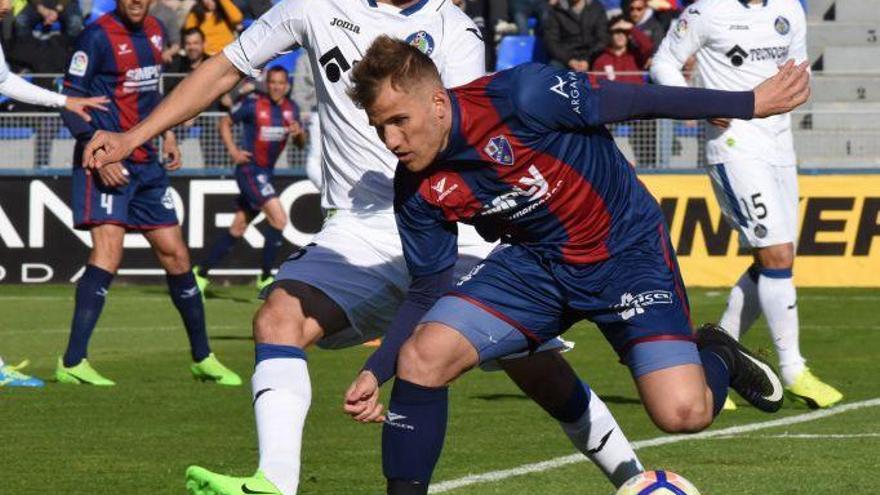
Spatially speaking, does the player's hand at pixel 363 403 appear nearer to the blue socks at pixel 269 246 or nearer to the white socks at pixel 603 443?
the white socks at pixel 603 443

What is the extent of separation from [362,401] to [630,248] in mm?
1136

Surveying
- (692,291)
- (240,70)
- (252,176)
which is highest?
(240,70)

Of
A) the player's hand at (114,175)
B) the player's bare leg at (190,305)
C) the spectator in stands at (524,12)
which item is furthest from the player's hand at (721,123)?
the spectator in stands at (524,12)

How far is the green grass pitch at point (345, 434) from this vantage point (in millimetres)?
7918

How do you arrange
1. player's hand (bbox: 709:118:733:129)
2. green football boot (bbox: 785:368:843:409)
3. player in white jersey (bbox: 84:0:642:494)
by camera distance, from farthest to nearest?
green football boot (bbox: 785:368:843:409) < player's hand (bbox: 709:118:733:129) < player in white jersey (bbox: 84:0:642:494)

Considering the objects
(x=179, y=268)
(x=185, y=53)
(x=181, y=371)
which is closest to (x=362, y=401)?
(x=179, y=268)

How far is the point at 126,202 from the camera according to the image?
1185 centimetres

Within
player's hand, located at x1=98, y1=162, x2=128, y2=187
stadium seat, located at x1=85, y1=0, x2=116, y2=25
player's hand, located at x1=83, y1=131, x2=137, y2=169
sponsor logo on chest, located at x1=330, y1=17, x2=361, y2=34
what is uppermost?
sponsor logo on chest, located at x1=330, y1=17, x2=361, y2=34

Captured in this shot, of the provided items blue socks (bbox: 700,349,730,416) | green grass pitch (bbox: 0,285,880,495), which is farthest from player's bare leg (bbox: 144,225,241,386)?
blue socks (bbox: 700,349,730,416)

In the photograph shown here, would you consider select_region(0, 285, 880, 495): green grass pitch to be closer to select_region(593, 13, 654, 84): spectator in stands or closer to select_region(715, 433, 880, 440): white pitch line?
select_region(715, 433, 880, 440): white pitch line

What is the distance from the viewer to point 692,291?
1966 cm

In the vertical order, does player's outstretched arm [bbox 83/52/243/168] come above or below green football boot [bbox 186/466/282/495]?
above

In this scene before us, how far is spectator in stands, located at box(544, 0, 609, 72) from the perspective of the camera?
22.5 m

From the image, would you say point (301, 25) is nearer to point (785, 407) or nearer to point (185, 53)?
point (785, 407)
